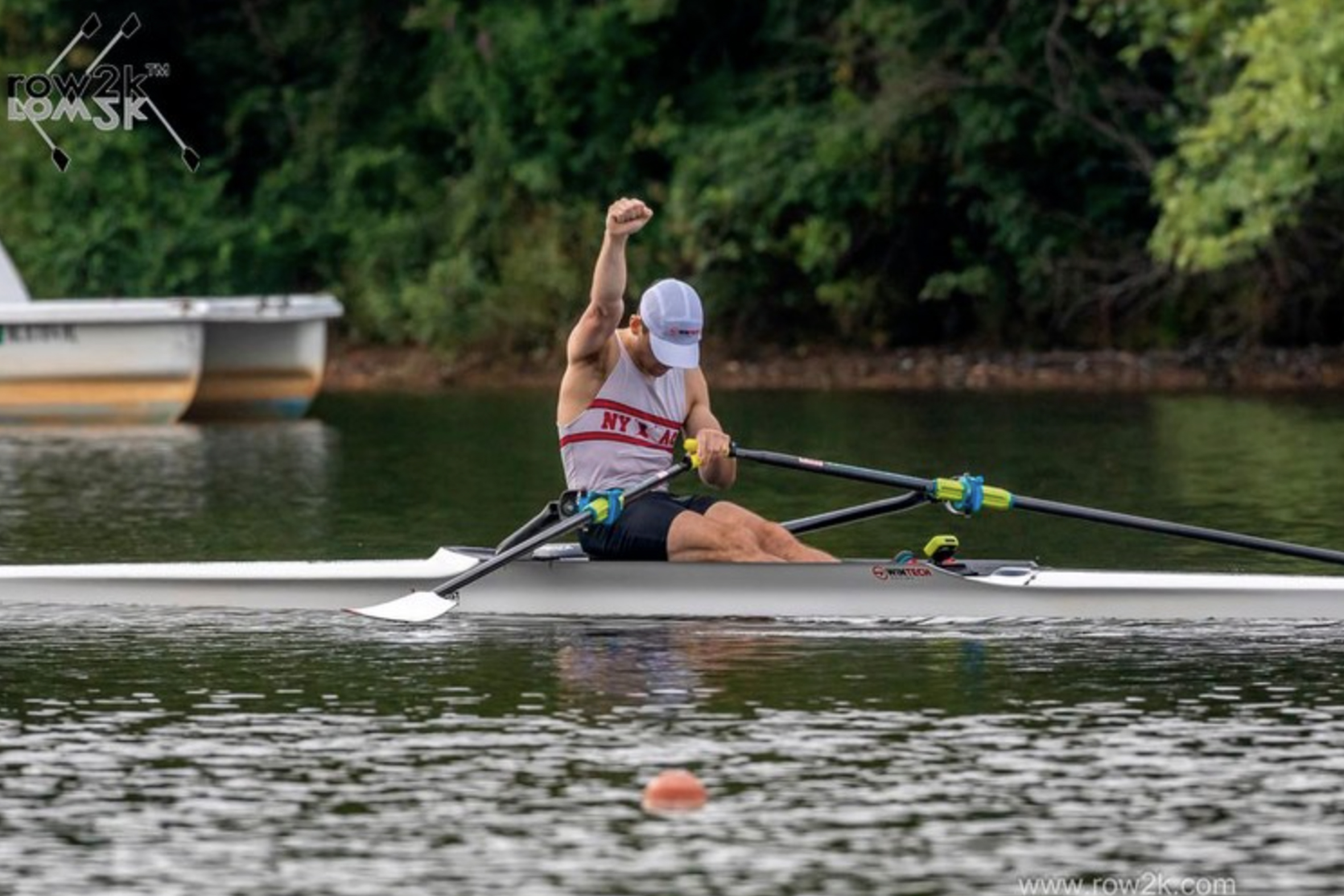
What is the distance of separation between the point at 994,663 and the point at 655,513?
7.03ft

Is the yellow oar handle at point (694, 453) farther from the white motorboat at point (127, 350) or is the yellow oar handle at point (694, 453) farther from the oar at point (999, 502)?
the white motorboat at point (127, 350)

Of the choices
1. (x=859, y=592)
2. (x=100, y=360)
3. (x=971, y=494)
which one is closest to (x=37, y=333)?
(x=100, y=360)

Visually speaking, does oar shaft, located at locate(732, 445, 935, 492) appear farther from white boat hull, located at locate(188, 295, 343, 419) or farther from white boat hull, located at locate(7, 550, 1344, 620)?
white boat hull, located at locate(188, 295, 343, 419)

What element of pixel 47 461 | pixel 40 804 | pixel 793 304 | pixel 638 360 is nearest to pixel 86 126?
pixel 793 304

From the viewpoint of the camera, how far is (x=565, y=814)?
10477mm

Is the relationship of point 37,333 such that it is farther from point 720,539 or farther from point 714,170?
point 720,539

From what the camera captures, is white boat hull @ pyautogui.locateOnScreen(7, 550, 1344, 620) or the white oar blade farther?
the white oar blade

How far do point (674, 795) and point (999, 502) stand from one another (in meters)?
4.78

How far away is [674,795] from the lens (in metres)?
10.5

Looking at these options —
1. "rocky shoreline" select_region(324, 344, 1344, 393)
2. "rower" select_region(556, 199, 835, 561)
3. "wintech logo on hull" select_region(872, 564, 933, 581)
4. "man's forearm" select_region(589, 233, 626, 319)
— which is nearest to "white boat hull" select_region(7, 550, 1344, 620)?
"wintech logo on hull" select_region(872, 564, 933, 581)

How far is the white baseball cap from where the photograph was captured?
48.3 feet

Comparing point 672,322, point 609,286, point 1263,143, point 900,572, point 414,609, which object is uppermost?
point 1263,143

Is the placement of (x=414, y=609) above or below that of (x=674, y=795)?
above

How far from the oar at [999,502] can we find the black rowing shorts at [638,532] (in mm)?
482
